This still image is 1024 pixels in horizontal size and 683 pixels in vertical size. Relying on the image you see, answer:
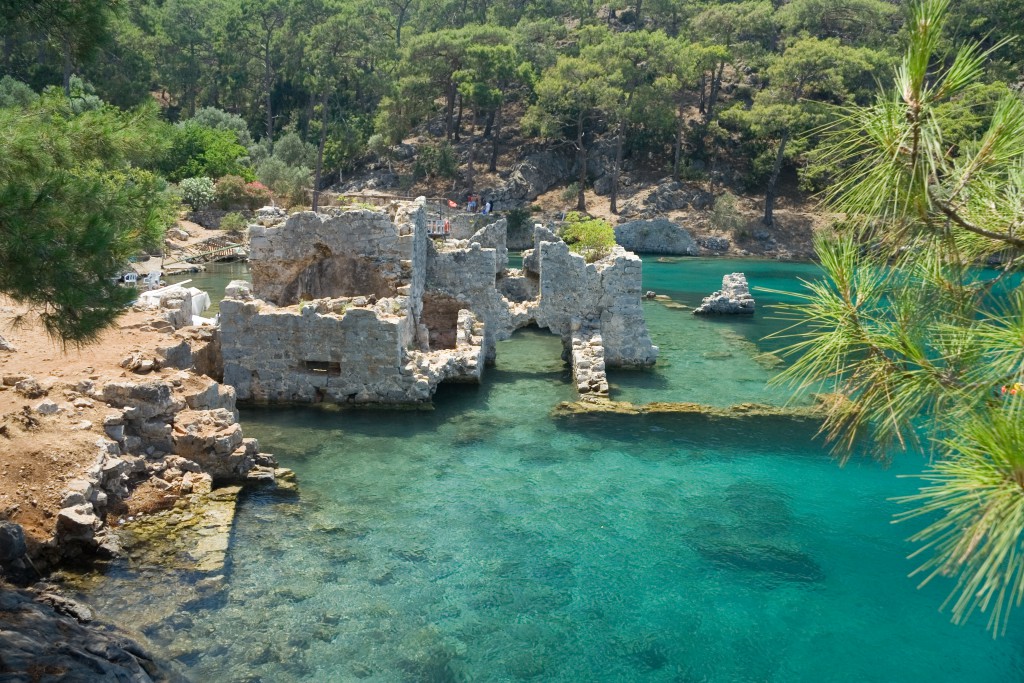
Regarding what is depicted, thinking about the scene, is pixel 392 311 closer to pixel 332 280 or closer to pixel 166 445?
pixel 332 280

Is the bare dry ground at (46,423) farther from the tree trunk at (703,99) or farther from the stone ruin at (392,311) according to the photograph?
the tree trunk at (703,99)

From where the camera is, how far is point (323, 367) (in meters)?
14.7

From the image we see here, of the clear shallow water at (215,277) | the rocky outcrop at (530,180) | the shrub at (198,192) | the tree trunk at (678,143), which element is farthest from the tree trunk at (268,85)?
the tree trunk at (678,143)

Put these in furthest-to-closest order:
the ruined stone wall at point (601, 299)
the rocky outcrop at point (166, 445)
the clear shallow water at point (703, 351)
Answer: the ruined stone wall at point (601, 299), the clear shallow water at point (703, 351), the rocky outcrop at point (166, 445)

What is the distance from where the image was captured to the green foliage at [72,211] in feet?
20.8

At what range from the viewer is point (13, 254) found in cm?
625

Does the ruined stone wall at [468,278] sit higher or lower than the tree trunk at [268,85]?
lower

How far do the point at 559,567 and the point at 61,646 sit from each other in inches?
206

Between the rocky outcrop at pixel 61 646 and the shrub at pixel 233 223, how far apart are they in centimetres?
3118

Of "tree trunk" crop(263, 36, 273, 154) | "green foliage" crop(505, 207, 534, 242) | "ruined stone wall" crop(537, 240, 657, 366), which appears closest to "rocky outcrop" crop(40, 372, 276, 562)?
"ruined stone wall" crop(537, 240, 657, 366)

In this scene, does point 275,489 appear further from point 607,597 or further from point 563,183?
point 563,183

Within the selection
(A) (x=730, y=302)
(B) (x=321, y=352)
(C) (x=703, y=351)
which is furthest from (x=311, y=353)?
(A) (x=730, y=302)

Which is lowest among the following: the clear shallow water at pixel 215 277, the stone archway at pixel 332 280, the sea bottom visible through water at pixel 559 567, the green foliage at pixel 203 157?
the sea bottom visible through water at pixel 559 567

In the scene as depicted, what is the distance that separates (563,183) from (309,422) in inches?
1431
